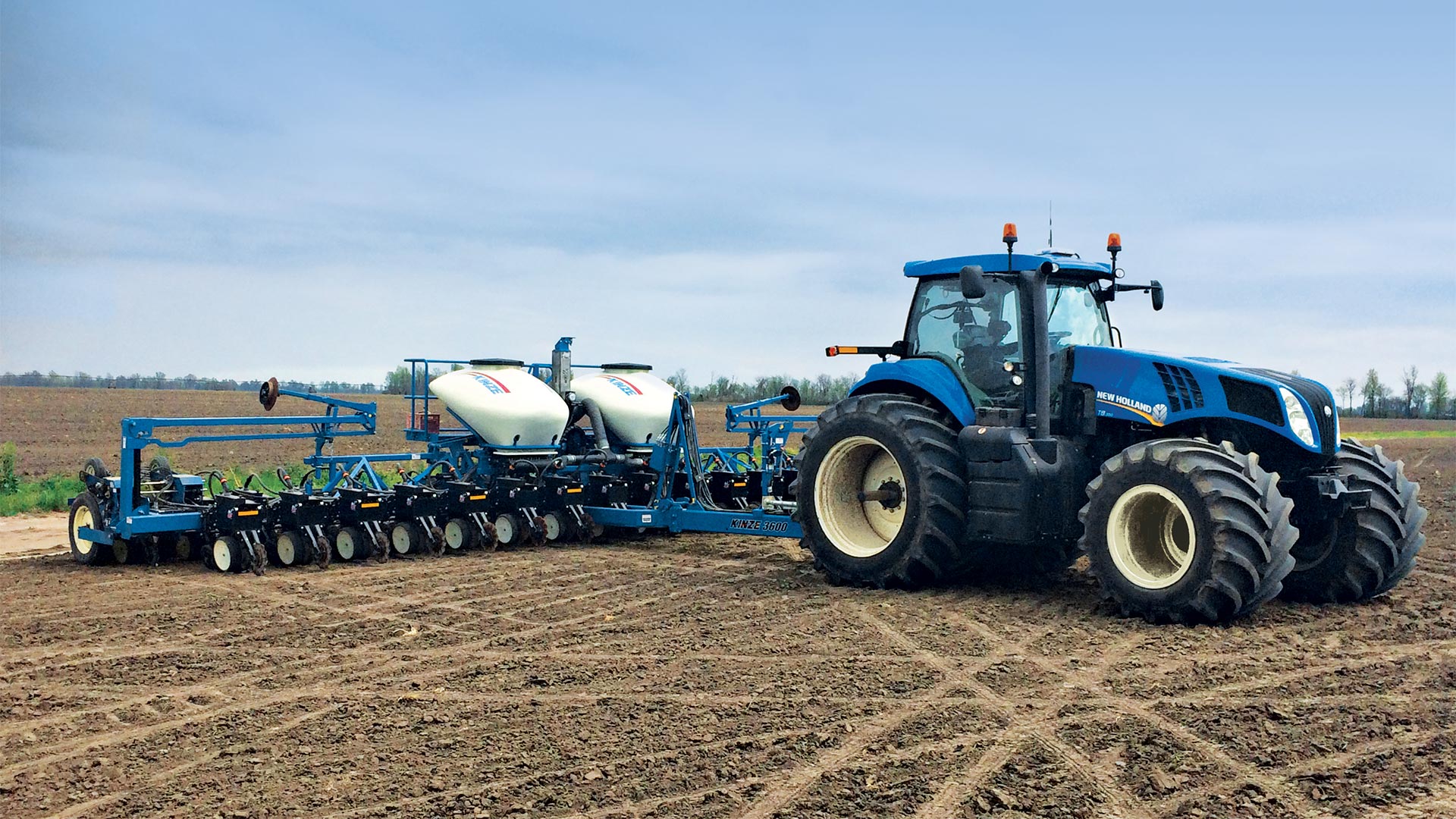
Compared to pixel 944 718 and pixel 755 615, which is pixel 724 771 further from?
pixel 755 615

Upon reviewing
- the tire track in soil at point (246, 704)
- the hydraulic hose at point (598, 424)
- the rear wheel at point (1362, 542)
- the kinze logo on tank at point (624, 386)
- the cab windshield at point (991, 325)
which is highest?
the cab windshield at point (991, 325)

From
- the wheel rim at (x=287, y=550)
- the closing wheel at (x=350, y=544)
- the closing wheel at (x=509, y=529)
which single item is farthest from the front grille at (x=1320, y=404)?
the wheel rim at (x=287, y=550)

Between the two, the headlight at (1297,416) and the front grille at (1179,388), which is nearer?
the headlight at (1297,416)

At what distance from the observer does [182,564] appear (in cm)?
1122

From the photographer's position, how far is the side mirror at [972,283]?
8203mm

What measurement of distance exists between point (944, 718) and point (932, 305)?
4.35 m

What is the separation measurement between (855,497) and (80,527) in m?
7.20

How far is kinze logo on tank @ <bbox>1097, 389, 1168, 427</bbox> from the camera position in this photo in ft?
26.7

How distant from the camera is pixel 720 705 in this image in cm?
594

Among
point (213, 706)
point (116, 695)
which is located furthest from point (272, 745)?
point (116, 695)

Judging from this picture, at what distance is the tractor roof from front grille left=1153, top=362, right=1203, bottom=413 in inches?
43.5

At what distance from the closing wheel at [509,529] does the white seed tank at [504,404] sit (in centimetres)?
120

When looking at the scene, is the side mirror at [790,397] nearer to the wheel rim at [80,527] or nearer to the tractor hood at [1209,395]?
the tractor hood at [1209,395]

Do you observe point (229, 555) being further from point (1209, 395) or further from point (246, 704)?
point (1209, 395)
